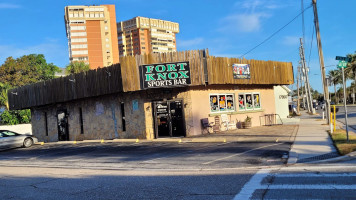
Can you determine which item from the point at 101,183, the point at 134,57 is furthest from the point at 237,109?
the point at 101,183

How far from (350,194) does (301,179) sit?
1.48m

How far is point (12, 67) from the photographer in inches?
1945

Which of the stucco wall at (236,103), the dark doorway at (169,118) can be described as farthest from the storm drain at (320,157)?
the dark doorway at (169,118)

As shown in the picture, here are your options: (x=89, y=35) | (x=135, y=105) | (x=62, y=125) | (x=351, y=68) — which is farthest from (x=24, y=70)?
(x=351, y=68)

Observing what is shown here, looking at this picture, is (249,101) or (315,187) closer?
(315,187)

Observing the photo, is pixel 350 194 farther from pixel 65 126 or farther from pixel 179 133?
pixel 65 126

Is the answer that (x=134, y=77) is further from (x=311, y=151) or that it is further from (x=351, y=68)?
(x=351, y=68)

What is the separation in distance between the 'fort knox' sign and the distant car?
9976 mm

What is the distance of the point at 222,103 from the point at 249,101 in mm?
2863

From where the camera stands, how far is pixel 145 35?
134 metres

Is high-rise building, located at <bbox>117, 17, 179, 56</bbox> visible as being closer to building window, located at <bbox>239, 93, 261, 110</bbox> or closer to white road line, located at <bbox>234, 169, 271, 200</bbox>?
building window, located at <bbox>239, 93, 261, 110</bbox>

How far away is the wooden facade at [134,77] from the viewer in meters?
18.3

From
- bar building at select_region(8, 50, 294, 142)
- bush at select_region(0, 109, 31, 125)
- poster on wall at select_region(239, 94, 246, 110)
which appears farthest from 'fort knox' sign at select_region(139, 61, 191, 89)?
bush at select_region(0, 109, 31, 125)

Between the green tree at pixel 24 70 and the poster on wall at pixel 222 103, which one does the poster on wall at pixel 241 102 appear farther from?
the green tree at pixel 24 70
